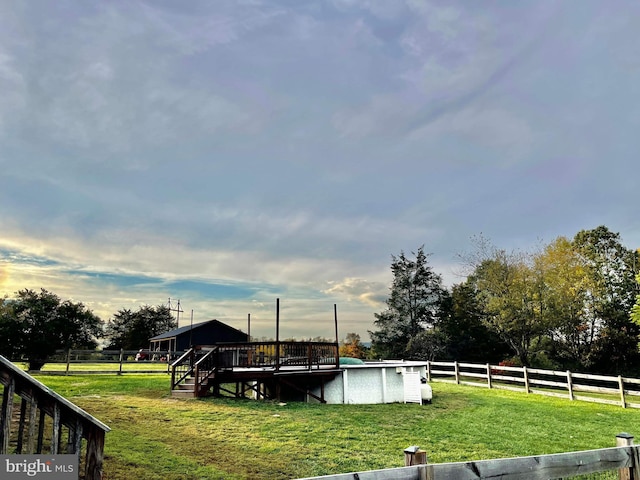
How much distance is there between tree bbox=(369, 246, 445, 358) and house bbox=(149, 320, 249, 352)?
40.7ft

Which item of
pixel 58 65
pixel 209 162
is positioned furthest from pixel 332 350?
pixel 58 65

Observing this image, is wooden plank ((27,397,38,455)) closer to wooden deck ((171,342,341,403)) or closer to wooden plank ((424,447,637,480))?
wooden plank ((424,447,637,480))

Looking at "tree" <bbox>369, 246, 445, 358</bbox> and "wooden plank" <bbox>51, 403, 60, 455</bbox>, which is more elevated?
"tree" <bbox>369, 246, 445, 358</bbox>

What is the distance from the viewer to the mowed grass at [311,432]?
629 cm

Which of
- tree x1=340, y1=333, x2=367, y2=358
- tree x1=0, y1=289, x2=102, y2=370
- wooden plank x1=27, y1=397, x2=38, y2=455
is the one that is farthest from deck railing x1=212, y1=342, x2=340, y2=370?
tree x1=340, y1=333, x2=367, y2=358

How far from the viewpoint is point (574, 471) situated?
3.28 m

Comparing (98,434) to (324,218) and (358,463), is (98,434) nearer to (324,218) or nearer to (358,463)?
(358,463)

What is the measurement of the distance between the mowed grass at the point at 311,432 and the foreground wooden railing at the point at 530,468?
3.55m

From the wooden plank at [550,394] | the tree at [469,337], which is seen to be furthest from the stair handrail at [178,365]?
the tree at [469,337]

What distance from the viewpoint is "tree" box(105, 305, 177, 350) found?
163ft

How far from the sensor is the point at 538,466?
307 centimetres

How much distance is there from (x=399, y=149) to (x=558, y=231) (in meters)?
17.3

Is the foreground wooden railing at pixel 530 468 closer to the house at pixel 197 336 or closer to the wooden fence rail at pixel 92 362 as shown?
the wooden fence rail at pixel 92 362

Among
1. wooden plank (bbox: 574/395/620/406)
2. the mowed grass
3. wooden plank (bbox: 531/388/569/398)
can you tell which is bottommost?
wooden plank (bbox: 531/388/569/398)
